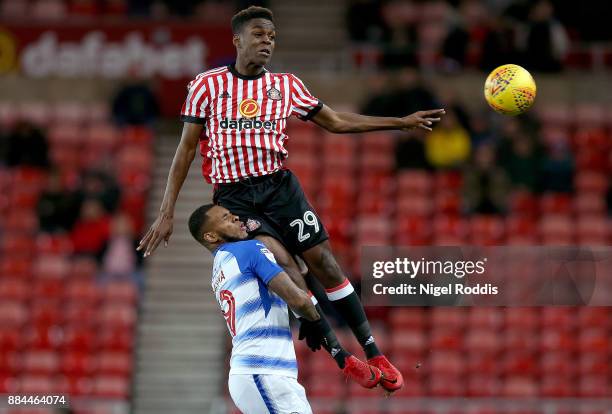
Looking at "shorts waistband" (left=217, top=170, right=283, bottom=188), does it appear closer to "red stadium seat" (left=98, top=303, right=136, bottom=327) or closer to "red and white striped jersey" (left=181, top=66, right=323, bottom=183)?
"red and white striped jersey" (left=181, top=66, right=323, bottom=183)

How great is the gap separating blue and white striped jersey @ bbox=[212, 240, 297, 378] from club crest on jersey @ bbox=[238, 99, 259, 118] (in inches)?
31.1

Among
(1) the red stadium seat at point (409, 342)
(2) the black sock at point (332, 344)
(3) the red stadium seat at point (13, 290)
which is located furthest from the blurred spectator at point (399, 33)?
(2) the black sock at point (332, 344)

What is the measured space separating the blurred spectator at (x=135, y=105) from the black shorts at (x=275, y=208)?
863 centimetres

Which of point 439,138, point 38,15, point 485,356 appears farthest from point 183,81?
point 485,356

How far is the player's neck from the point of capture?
715 cm

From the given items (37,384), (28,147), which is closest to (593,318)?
(37,384)

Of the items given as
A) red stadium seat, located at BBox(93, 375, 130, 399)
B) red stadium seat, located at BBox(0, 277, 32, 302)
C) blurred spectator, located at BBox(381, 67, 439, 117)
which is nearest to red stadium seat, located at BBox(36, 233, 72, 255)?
red stadium seat, located at BBox(0, 277, 32, 302)

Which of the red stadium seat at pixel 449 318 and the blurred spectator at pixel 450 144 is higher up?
the blurred spectator at pixel 450 144

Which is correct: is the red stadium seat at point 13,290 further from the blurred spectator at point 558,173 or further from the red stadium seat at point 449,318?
the blurred spectator at point 558,173

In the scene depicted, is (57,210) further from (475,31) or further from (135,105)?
(475,31)

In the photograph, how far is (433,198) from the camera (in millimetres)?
14500

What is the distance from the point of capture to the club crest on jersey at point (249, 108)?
712 centimetres

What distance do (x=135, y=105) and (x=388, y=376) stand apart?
934cm

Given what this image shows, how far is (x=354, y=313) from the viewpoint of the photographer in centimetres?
→ 742
